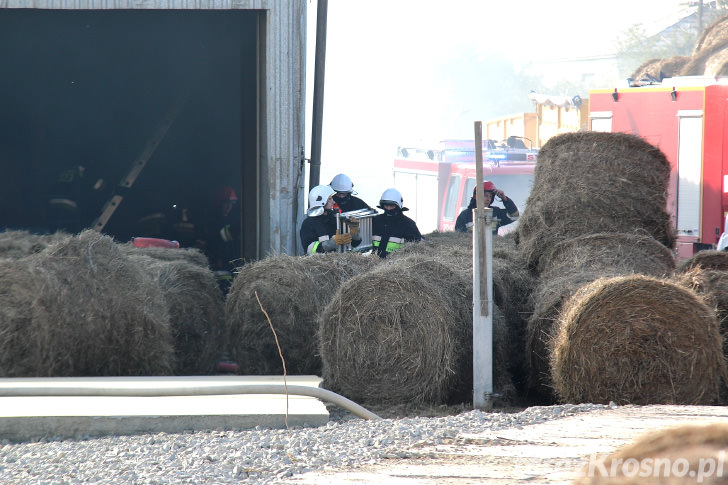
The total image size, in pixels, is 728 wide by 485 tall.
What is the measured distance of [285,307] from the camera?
815 centimetres

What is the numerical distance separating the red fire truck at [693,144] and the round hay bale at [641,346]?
7.52 m

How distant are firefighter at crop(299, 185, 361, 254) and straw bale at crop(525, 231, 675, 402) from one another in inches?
102

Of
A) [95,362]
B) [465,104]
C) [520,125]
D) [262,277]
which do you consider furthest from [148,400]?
[465,104]

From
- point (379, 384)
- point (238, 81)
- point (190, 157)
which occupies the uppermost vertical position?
point (238, 81)

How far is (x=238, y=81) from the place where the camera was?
535 inches

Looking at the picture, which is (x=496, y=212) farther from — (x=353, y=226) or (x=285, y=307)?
(x=285, y=307)

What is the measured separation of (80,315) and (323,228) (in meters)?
3.67

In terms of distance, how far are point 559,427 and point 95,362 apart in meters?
3.87

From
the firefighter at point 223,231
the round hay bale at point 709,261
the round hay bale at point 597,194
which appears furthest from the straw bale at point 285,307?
the firefighter at point 223,231

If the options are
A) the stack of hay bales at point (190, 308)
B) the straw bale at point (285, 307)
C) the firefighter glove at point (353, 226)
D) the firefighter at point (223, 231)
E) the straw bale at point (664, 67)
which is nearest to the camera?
the straw bale at point (285, 307)

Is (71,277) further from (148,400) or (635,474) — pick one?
(635,474)

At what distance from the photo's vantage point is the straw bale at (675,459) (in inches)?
80.2

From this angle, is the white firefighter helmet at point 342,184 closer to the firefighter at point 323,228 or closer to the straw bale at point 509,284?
the firefighter at point 323,228

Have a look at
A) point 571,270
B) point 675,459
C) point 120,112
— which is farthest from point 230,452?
point 120,112
